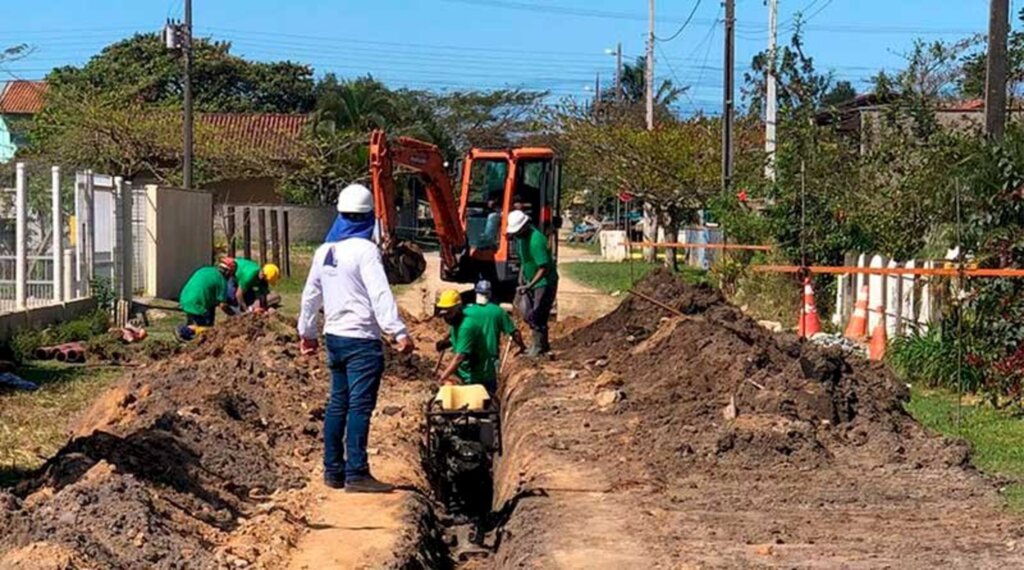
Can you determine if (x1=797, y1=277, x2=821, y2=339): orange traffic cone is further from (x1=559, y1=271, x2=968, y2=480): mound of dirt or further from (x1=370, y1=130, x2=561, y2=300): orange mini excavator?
(x1=370, y1=130, x2=561, y2=300): orange mini excavator

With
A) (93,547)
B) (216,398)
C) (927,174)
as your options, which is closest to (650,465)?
(216,398)

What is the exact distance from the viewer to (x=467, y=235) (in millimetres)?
23516

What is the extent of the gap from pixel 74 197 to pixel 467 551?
44.7 feet

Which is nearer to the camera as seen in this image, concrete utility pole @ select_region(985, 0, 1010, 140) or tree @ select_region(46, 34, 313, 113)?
concrete utility pole @ select_region(985, 0, 1010, 140)

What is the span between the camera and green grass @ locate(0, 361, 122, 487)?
10996 mm

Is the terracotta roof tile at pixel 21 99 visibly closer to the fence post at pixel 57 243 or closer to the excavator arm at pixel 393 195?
the fence post at pixel 57 243

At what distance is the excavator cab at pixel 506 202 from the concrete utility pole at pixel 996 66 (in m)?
8.55

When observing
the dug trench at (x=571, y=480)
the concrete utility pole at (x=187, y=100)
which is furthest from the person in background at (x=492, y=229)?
the concrete utility pole at (x=187, y=100)

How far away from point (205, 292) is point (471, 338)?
24.0 feet

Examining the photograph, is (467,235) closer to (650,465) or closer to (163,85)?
(650,465)

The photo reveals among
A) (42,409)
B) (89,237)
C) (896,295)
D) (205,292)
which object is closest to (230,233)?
(89,237)

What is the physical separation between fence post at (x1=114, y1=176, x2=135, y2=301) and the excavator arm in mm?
5080

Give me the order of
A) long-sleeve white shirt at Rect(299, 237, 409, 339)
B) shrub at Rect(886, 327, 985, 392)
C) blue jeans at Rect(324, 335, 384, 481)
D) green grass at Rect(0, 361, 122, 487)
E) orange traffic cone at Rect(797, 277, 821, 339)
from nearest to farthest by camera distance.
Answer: long-sleeve white shirt at Rect(299, 237, 409, 339) → blue jeans at Rect(324, 335, 384, 481) → green grass at Rect(0, 361, 122, 487) → shrub at Rect(886, 327, 985, 392) → orange traffic cone at Rect(797, 277, 821, 339)

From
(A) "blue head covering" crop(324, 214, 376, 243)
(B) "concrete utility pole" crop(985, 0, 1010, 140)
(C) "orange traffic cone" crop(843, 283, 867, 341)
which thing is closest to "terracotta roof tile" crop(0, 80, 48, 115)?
(C) "orange traffic cone" crop(843, 283, 867, 341)
